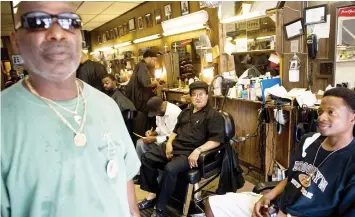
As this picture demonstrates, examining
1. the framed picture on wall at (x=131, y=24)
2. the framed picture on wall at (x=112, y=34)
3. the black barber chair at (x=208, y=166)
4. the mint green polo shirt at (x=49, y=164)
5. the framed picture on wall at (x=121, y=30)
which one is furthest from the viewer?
the framed picture on wall at (x=112, y=34)

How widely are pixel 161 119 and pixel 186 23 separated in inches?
77.0

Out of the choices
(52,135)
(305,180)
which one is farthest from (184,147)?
(52,135)

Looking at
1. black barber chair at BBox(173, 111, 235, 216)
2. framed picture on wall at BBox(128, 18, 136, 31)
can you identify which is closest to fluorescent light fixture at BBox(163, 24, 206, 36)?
framed picture on wall at BBox(128, 18, 136, 31)

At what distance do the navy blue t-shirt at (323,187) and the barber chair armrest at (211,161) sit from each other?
857mm

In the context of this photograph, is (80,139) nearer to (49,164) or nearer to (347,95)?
(49,164)

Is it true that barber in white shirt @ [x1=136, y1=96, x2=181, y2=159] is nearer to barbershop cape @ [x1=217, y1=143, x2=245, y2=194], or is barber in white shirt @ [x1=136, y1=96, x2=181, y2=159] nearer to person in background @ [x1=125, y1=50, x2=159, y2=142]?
barbershop cape @ [x1=217, y1=143, x2=245, y2=194]

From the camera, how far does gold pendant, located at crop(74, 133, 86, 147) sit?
31.9 inches

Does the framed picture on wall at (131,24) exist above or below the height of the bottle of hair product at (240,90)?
above

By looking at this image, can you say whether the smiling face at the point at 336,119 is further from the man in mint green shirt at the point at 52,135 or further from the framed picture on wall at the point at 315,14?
the framed picture on wall at the point at 315,14

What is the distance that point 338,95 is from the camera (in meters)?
1.51

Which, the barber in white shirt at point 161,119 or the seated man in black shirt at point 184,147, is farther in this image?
the barber in white shirt at point 161,119

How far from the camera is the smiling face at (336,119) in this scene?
57.4 inches

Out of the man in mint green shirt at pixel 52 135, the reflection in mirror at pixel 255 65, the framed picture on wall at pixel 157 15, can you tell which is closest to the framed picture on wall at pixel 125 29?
the framed picture on wall at pixel 157 15

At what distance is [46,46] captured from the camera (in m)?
0.78
